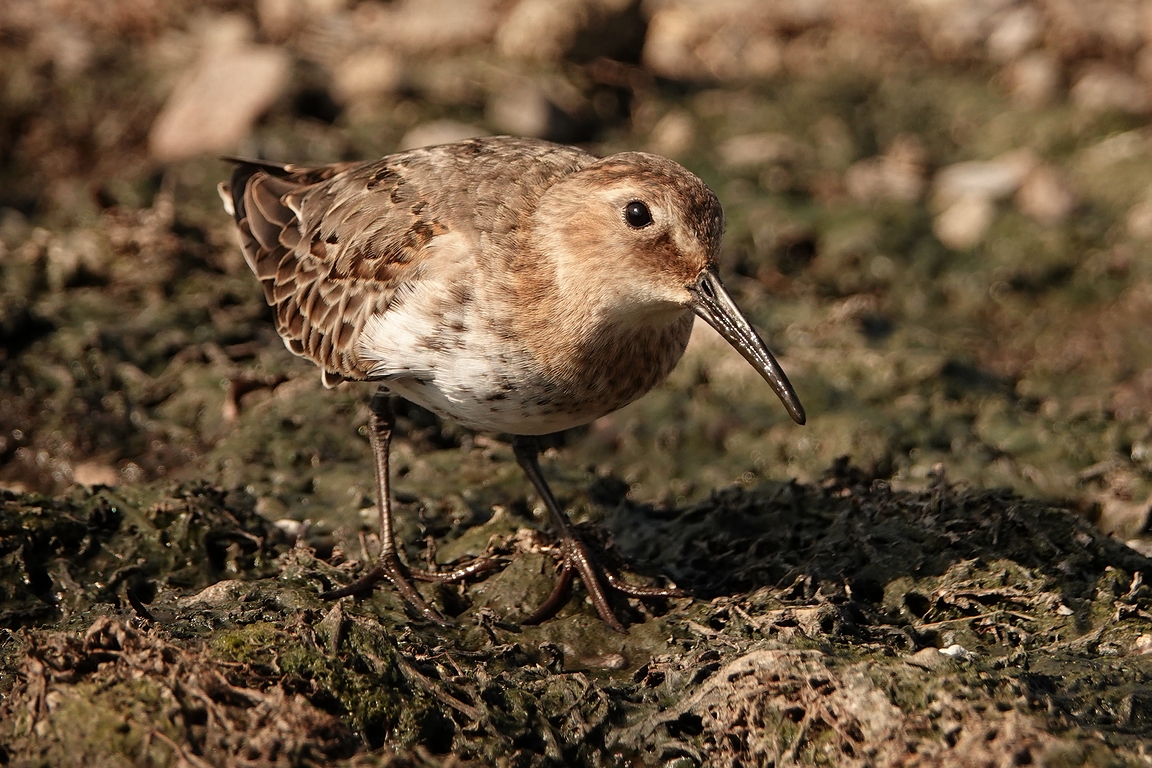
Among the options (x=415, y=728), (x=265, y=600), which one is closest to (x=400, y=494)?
(x=265, y=600)

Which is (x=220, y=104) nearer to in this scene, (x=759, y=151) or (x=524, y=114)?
(x=524, y=114)

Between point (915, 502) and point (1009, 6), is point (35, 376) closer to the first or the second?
point (915, 502)

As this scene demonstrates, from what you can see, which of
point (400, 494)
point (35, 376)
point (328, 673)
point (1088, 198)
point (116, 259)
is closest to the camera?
point (328, 673)

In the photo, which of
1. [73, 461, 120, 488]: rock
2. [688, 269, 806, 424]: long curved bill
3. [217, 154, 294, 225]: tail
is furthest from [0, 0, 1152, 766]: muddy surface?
[217, 154, 294, 225]: tail

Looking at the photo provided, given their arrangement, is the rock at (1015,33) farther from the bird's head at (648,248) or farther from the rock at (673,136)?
the bird's head at (648,248)

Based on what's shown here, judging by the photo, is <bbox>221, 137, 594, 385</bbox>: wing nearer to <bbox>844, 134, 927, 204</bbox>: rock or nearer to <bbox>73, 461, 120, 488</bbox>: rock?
<bbox>73, 461, 120, 488</bbox>: rock

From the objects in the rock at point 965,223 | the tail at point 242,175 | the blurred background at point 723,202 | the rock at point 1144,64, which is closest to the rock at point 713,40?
the blurred background at point 723,202
